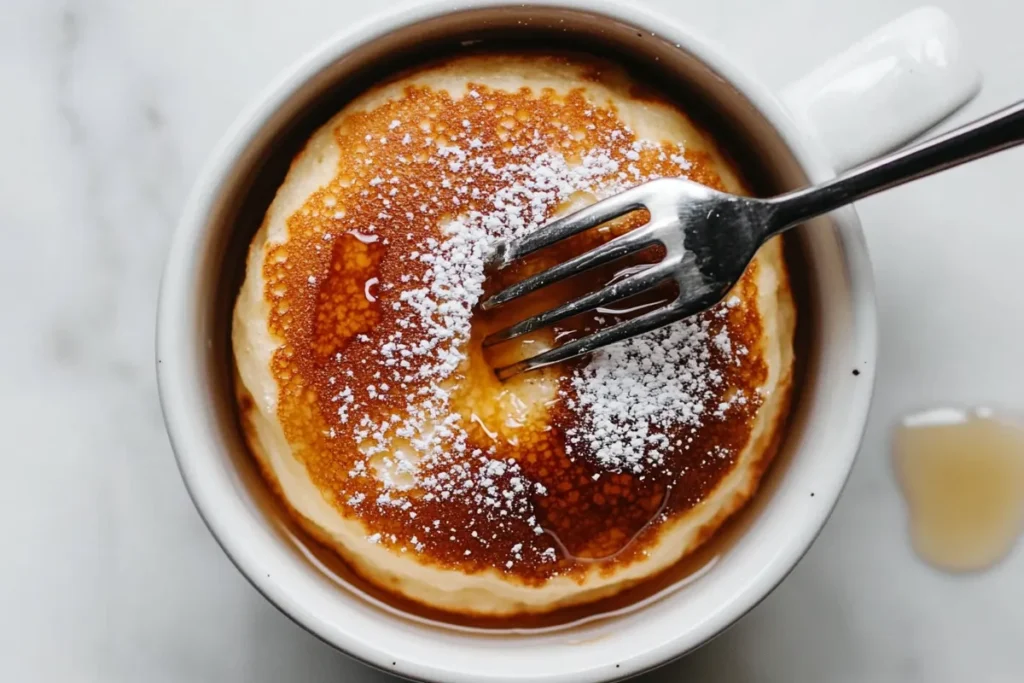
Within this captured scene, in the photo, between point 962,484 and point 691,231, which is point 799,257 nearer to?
point 691,231

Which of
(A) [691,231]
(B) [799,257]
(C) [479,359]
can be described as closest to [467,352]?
(C) [479,359]

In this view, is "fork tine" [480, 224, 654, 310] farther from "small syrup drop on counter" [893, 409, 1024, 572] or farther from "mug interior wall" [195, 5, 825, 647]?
"small syrup drop on counter" [893, 409, 1024, 572]

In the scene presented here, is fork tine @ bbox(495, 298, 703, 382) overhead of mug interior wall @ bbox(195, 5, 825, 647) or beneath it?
beneath

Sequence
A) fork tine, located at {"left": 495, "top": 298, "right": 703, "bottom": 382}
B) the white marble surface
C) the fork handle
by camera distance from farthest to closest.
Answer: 1. the white marble surface
2. fork tine, located at {"left": 495, "top": 298, "right": 703, "bottom": 382}
3. the fork handle

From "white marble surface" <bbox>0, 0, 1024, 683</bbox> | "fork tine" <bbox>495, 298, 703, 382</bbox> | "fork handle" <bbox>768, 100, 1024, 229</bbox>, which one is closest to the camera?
"fork handle" <bbox>768, 100, 1024, 229</bbox>

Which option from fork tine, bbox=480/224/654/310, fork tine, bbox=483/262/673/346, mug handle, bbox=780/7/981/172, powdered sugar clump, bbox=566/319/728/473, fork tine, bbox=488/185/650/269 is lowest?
powdered sugar clump, bbox=566/319/728/473

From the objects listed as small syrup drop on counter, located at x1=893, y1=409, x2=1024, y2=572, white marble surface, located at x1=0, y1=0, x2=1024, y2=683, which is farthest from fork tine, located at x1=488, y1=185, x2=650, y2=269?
small syrup drop on counter, located at x1=893, y1=409, x2=1024, y2=572

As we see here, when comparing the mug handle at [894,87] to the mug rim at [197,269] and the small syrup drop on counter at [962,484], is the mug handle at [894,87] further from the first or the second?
the small syrup drop on counter at [962,484]
